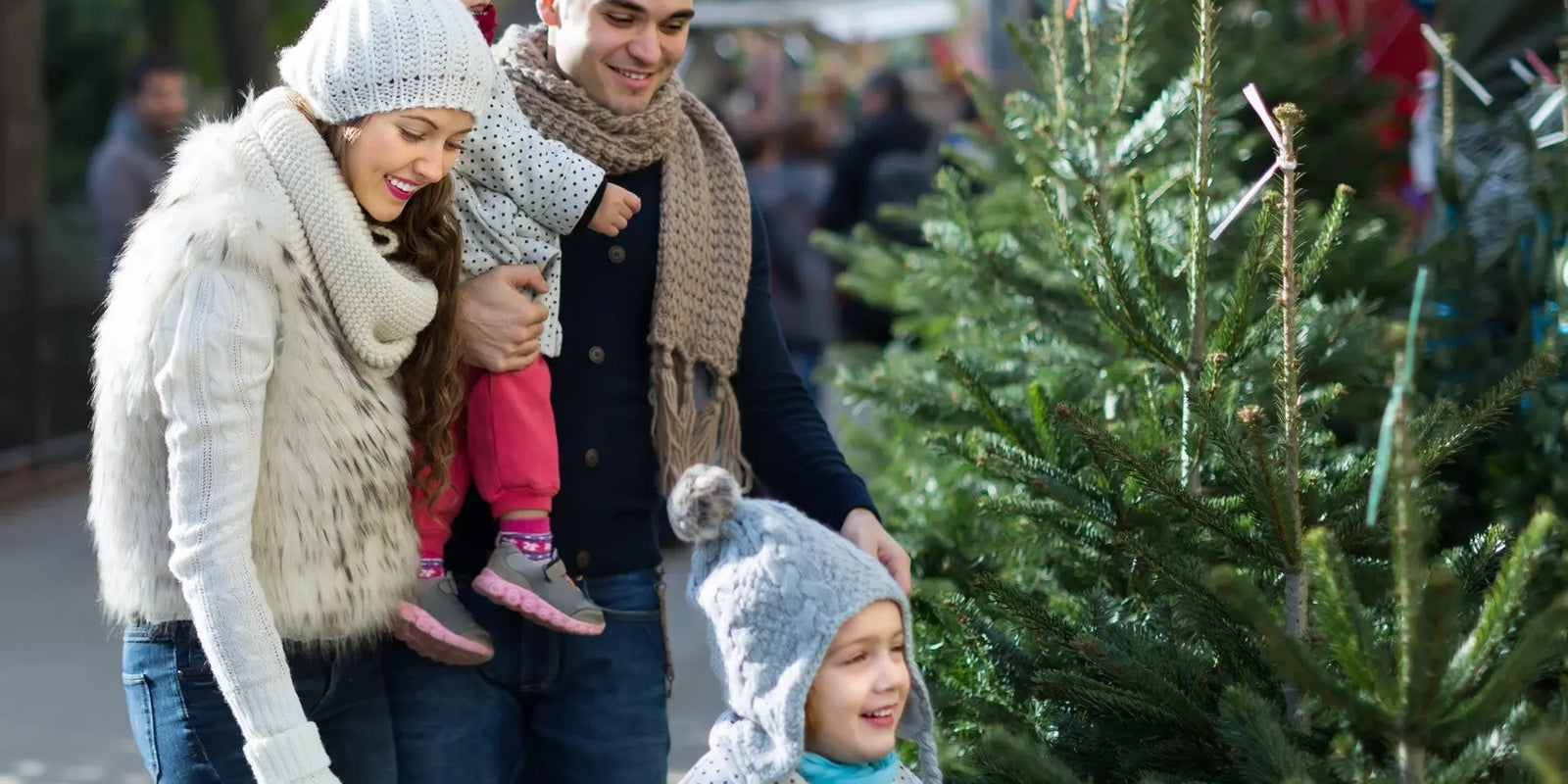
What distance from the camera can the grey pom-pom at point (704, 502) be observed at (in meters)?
2.28

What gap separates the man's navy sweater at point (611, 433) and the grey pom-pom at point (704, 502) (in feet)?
1.40

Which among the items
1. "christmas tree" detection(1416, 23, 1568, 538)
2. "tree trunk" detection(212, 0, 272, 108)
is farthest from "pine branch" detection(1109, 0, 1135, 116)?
"tree trunk" detection(212, 0, 272, 108)

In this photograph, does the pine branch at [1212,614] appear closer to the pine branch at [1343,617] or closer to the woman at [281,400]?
the pine branch at [1343,617]

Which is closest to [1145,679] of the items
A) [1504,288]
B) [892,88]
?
[1504,288]

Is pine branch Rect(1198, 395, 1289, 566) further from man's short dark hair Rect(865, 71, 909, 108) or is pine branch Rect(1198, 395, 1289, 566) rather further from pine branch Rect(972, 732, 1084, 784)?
man's short dark hair Rect(865, 71, 909, 108)

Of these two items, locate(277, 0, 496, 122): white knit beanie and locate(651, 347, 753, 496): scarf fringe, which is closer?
locate(277, 0, 496, 122): white knit beanie

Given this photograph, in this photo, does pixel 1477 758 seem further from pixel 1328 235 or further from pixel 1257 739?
pixel 1328 235

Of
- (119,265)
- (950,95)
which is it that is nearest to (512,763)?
(119,265)

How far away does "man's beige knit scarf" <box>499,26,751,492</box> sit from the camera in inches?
106

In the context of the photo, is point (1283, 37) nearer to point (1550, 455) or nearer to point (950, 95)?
point (1550, 455)

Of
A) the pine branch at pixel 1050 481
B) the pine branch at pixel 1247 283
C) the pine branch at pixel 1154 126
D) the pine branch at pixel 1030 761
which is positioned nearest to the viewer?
the pine branch at pixel 1030 761

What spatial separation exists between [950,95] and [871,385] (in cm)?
1311

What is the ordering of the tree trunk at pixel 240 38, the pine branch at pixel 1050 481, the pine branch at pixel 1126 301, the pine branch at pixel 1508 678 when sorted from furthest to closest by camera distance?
the tree trunk at pixel 240 38
the pine branch at pixel 1050 481
the pine branch at pixel 1126 301
the pine branch at pixel 1508 678

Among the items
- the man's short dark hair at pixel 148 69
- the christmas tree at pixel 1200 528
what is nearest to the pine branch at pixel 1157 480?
the christmas tree at pixel 1200 528
